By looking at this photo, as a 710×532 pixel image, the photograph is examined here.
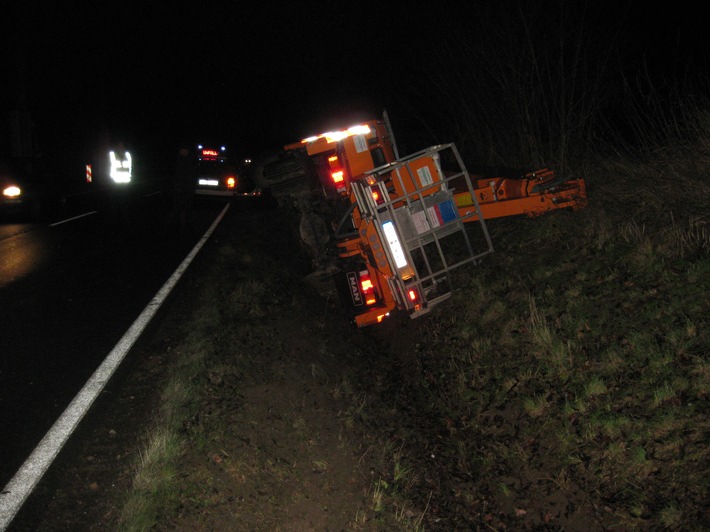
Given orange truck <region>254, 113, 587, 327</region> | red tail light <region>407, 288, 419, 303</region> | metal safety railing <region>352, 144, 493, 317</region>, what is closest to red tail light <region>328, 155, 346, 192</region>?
orange truck <region>254, 113, 587, 327</region>

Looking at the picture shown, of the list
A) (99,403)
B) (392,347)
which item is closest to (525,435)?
(392,347)

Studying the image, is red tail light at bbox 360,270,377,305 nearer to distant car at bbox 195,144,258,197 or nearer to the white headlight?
the white headlight

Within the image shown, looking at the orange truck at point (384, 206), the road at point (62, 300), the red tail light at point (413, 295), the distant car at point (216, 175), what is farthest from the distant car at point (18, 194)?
the red tail light at point (413, 295)

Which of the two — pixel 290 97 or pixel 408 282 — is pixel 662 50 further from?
pixel 290 97

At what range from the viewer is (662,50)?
13.3 meters

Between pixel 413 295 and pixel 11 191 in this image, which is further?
pixel 11 191

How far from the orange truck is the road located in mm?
2527

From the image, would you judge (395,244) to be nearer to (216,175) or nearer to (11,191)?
(11,191)

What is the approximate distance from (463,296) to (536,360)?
206 centimetres

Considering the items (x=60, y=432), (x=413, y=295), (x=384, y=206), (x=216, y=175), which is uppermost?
(x=216, y=175)

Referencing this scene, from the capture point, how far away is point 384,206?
6.90 m

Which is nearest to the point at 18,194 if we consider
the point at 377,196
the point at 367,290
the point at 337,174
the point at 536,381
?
the point at 337,174

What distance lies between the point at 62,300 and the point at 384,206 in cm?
453

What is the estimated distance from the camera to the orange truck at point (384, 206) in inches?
276
